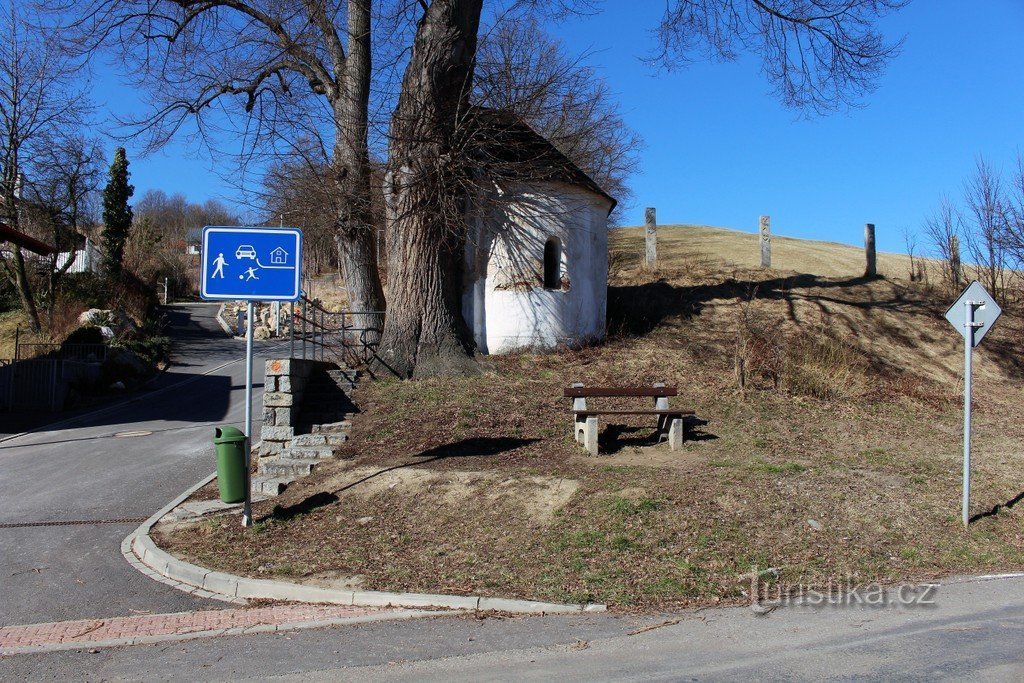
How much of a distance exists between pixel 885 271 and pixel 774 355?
16215 millimetres

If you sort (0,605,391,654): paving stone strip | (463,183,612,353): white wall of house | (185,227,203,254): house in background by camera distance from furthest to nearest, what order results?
(185,227,203,254): house in background → (463,183,612,353): white wall of house → (0,605,391,654): paving stone strip

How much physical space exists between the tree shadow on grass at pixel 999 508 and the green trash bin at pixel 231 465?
8.18 metres

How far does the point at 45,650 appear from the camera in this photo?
18.6 ft

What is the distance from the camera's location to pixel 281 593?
6832mm

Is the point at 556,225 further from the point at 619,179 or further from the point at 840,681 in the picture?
the point at 619,179

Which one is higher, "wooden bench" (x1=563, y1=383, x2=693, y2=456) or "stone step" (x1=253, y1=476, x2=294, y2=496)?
"wooden bench" (x1=563, y1=383, x2=693, y2=456)

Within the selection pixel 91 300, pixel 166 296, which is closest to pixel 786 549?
pixel 91 300

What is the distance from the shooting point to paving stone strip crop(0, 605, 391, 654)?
5.87m

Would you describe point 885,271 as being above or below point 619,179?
below

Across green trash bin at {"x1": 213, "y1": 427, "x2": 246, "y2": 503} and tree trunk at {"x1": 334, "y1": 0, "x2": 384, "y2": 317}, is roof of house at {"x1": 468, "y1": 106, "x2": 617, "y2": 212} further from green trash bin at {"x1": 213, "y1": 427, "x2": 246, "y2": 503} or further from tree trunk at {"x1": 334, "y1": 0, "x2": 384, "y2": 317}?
green trash bin at {"x1": 213, "y1": 427, "x2": 246, "y2": 503}

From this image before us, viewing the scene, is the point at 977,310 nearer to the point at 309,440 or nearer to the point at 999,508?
the point at 999,508

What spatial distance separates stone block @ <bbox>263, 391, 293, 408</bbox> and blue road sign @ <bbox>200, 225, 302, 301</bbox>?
3352 mm
